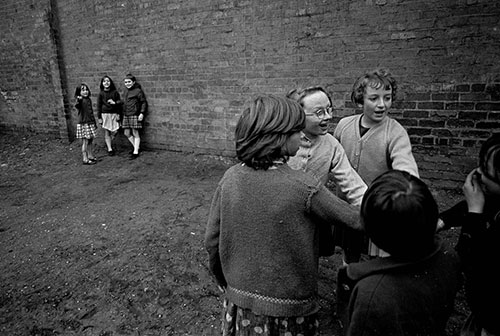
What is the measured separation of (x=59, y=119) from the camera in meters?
8.36

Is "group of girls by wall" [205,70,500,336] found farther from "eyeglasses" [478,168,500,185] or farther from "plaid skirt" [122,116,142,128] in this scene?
"plaid skirt" [122,116,142,128]

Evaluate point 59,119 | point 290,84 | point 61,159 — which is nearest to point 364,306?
point 290,84

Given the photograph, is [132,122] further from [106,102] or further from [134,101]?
[106,102]

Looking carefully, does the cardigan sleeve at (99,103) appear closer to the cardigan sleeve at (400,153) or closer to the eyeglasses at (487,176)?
the cardigan sleeve at (400,153)

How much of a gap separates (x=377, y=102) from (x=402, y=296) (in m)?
1.50

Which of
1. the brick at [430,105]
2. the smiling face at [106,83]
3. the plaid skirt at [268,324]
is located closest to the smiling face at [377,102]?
the plaid skirt at [268,324]

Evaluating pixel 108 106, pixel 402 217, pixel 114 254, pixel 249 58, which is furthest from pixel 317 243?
pixel 108 106

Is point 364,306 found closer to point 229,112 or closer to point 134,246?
point 134,246

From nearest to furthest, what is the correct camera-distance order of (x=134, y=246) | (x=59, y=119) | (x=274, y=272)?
(x=274, y=272), (x=134, y=246), (x=59, y=119)

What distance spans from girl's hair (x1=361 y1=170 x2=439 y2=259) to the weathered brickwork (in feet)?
11.5

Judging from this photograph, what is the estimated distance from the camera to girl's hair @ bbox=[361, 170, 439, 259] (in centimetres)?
108

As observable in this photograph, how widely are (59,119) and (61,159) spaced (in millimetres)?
1465

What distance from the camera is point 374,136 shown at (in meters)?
2.30

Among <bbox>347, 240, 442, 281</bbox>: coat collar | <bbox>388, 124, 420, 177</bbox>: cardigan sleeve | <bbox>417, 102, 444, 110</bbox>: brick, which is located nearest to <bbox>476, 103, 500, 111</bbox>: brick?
<bbox>417, 102, 444, 110</bbox>: brick
